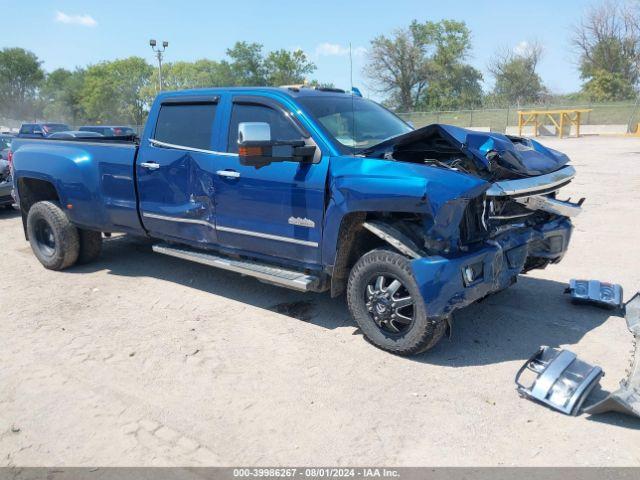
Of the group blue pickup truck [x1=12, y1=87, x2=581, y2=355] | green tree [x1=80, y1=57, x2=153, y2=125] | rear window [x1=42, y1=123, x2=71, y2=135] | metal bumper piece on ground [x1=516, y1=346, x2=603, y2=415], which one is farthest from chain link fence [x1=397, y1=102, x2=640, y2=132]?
green tree [x1=80, y1=57, x2=153, y2=125]

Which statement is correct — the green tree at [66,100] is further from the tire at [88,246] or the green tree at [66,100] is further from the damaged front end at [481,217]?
the damaged front end at [481,217]

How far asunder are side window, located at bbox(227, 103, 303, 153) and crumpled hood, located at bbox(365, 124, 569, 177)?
29.1 inches

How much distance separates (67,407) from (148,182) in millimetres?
2583

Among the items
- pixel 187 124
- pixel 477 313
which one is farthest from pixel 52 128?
pixel 477 313

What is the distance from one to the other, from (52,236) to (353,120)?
4062 millimetres

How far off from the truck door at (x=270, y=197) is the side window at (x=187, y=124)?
293 mm

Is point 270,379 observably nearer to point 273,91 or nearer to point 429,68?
point 273,91

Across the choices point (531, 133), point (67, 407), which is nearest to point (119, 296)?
point (67, 407)

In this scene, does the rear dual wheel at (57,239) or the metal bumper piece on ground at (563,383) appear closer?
the metal bumper piece on ground at (563,383)

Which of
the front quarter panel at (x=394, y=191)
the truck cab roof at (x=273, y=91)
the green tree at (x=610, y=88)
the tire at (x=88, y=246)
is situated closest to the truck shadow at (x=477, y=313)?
the tire at (x=88, y=246)

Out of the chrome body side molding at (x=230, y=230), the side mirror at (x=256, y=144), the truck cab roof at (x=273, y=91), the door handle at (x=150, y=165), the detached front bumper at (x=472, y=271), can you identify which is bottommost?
the detached front bumper at (x=472, y=271)

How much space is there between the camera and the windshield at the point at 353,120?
4.60m

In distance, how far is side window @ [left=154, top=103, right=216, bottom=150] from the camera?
5.17 meters

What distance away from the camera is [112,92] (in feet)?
222
